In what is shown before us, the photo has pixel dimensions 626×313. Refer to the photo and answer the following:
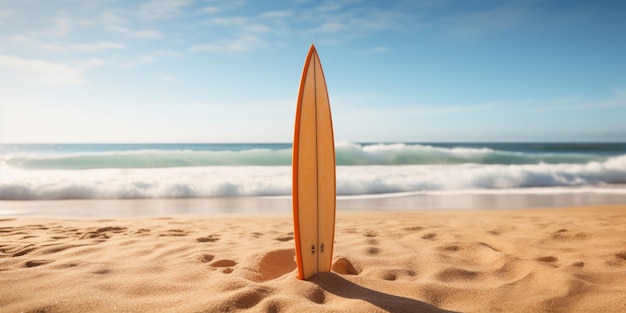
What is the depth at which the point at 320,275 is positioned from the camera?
2.30 metres

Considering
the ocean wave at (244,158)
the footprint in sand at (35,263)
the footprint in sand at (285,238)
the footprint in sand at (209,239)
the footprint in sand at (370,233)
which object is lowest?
the footprint in sand at (370,233)

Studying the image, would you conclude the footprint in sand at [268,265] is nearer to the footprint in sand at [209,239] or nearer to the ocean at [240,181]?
the footprint in sand at [209,239]

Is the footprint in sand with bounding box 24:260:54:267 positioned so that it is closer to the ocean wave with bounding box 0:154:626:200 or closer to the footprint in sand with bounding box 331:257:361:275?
the footprint in sand with bounding box 331:257:361:275

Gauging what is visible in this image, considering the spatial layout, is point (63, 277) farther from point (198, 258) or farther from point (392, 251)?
point (392, 251)

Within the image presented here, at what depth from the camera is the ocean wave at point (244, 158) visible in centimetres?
1579

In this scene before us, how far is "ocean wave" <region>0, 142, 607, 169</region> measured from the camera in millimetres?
15789

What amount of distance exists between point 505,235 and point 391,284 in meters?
2.10

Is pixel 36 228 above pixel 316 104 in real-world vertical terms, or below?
below

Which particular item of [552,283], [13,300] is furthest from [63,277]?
[552,283]

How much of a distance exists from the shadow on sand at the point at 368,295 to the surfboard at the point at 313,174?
0.11m

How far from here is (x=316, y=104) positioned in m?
2.35

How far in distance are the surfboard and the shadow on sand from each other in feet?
0.35

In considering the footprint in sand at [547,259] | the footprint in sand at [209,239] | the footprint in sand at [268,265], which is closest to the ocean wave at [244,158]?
the footprint in sand at [209,239]

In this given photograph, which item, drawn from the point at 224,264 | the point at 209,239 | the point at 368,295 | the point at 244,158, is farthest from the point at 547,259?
the point at 244,158
